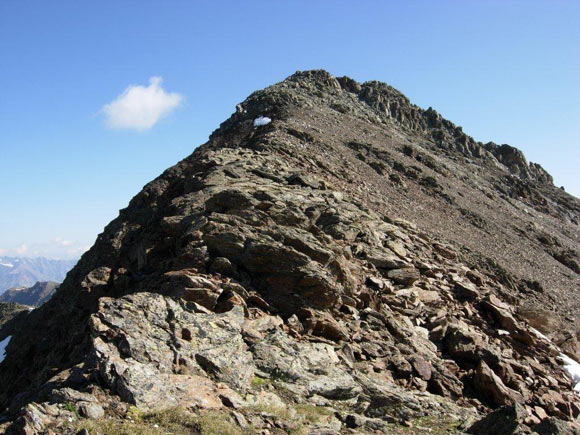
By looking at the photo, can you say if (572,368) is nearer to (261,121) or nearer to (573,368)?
(573,368)

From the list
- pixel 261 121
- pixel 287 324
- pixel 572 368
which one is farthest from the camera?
pixel 261 121

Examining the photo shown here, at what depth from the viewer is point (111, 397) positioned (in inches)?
376

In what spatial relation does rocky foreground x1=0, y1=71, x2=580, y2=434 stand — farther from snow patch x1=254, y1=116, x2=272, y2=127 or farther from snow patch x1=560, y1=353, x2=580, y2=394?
snow patch x1=254, y1=116, x2=272, y2=127

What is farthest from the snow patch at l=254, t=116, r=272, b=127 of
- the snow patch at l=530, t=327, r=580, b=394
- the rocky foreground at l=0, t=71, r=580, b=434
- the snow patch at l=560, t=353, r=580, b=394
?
the snow patch at l=560, t=353, r=580, b=394

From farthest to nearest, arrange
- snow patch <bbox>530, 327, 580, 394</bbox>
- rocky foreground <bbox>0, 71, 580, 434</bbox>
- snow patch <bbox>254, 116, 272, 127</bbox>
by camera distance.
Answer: snow patch <bbox>254, 116, 272, 127</bbox>, snow patch <bbox>530, 327, 580, 394</bbox>, rocky foreground <bbox>0, 71, 580, 434</bbox>

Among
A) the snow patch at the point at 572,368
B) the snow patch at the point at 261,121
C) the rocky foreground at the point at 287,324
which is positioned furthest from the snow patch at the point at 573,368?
the snow patch at the point at 261,121

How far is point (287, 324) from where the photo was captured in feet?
48.5

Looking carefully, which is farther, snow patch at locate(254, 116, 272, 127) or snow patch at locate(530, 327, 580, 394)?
snow patch at locate(254, 116, 272, 127)

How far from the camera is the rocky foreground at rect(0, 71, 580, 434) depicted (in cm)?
1043

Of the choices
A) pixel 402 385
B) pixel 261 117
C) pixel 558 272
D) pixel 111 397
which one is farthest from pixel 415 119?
pixel 111 397

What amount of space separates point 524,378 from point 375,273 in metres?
6.68

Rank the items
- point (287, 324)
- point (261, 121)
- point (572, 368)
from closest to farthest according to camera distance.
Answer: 1. point (287, 324)
2. point (572, 368)
3. point (261, 121)

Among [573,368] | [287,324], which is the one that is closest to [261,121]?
[573,368]

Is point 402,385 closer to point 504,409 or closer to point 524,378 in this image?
point 504,409
